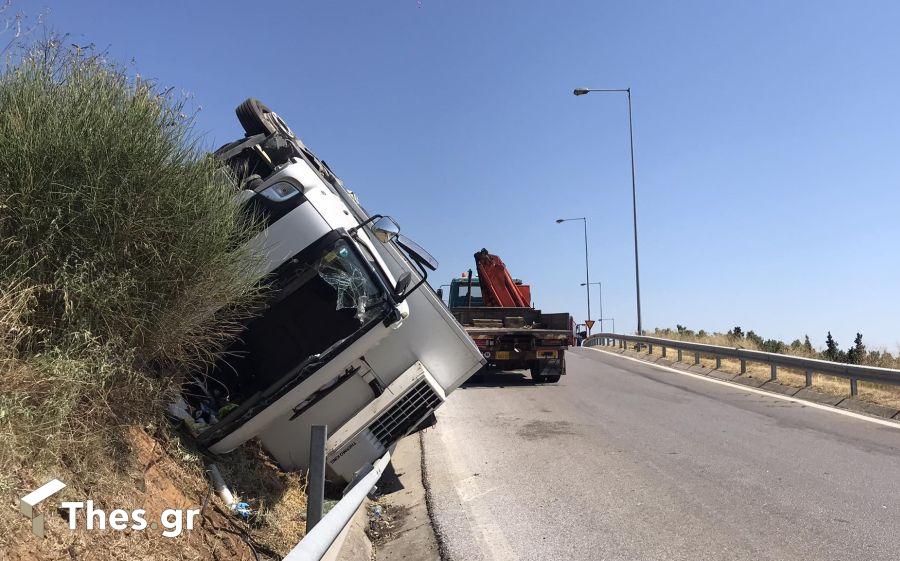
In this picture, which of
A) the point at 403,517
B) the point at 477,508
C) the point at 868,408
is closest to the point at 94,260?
the point at 403,517

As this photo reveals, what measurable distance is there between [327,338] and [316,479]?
2.03 m

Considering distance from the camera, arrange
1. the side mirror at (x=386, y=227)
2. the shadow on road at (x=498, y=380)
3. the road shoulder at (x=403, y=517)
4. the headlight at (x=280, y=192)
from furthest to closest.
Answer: the shadow on road at (x=498, y=380) → the headlight at (x=280, y=192) → the side mirror at (x=386, y=227) → the road shoulder at (x=403, y=517)

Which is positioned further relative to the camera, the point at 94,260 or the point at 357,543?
the point at 357,543

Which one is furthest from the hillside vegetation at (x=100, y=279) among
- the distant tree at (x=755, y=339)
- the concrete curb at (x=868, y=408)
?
the distant tree at (x=755, y=339)

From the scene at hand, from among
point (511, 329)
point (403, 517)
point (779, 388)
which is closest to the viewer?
point (403, 517)

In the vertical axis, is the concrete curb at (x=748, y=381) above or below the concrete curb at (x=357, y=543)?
below

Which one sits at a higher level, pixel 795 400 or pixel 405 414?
pixel 405 414

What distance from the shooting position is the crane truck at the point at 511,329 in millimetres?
14469

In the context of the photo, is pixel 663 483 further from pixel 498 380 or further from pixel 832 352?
pixel 832 352

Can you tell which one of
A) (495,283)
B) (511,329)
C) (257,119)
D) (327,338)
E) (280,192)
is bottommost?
(511,329)

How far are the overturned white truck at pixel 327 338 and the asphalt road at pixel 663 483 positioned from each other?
3.63 feet

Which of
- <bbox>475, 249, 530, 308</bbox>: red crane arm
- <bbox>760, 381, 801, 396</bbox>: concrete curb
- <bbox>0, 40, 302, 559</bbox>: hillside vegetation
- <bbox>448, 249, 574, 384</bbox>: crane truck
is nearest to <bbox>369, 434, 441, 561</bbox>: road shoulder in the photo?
<bbox>0, 40, 302, 559</bbox>: hillside vegetation

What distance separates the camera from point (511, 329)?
1474 cm

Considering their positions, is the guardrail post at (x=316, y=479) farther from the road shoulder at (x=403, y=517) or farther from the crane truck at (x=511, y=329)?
the crane truck at (x=511, y=329)
